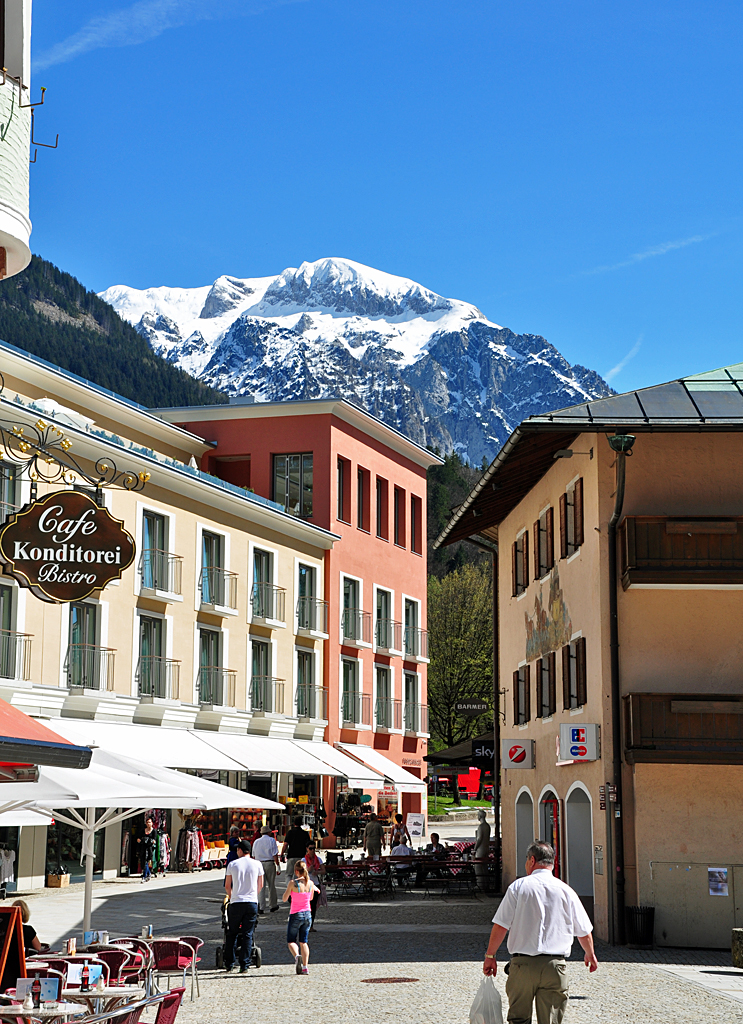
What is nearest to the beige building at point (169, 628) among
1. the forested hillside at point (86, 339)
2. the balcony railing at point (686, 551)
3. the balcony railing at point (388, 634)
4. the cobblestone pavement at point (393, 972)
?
the balcony railing at point (388, 634)

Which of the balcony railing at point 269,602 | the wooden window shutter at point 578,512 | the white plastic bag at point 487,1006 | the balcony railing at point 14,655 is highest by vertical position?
the balcony railing at point 269,602

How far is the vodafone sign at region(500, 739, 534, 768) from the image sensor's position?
93.3 feet

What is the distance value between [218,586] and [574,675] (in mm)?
19296

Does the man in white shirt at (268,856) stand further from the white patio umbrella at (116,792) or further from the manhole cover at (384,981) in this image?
the manhole cover at (384,981)

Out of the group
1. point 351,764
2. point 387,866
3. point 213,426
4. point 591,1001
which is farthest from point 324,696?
point 591,1001

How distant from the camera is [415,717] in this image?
55.1 meters

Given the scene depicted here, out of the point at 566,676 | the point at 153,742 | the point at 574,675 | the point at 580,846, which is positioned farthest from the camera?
the point at 153,742

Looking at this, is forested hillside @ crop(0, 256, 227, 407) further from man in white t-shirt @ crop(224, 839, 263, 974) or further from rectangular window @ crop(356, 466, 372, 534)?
man in white t-shirt @ crop(224, 839, 263, 974)

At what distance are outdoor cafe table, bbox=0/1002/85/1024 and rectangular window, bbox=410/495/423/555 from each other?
47.2 metres

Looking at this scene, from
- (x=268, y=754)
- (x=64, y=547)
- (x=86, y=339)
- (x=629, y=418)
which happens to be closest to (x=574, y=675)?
(x=629, y=418)

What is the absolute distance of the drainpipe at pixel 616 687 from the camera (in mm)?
20578

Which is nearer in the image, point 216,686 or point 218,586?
point 216,686

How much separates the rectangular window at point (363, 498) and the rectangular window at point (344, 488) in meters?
0.99

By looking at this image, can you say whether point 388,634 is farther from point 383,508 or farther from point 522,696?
point 522,696
